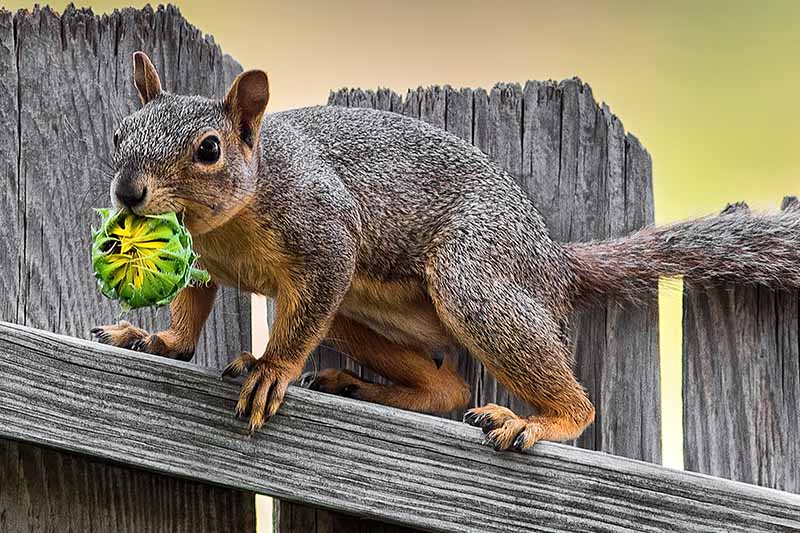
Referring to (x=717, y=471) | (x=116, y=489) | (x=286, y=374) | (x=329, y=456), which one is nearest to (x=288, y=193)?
(x=286, y=374)

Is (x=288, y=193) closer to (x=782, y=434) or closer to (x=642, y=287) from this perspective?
(x=642, y=287)

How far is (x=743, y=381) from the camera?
2510 millimetres

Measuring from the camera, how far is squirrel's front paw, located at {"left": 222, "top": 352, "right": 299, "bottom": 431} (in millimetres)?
2184

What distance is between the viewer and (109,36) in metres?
2.41

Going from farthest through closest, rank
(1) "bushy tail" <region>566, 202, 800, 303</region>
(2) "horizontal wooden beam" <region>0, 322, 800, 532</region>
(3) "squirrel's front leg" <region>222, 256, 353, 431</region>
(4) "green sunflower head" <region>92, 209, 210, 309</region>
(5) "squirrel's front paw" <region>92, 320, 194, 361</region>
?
(1) "bushy tail" <region>566, 202, 800, 303</region>
(5) "squirrel's front paw" <region>92, 320, 194, 361</region>
(3) "squirrel's front leg" <region>222, 256, 353, 431</region>
(2) "horizontal wooden beam" <region>0, 322, 800, 532</region>
(4) "green sunflower head" <region>92, 209, 210, 309</region>

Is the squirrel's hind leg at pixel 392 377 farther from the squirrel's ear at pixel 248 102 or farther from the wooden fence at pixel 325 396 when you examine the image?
the squirrel's ear at pixel 248 102

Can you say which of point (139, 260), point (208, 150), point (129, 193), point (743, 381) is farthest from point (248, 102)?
point (743, 381)

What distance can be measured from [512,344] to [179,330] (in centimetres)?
75

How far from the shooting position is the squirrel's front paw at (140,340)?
2.37 metres

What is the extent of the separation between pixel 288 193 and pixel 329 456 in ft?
1.91

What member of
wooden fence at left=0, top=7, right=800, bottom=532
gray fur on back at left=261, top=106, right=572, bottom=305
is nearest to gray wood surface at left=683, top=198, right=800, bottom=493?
wooden fence at left=0, top=7, right=800, bottom=532

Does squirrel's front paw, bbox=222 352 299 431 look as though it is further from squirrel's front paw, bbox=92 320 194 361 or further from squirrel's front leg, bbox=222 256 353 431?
squirrel's front paw, bbox=92 320 194 361

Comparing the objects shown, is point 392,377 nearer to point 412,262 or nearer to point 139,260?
point 412,262

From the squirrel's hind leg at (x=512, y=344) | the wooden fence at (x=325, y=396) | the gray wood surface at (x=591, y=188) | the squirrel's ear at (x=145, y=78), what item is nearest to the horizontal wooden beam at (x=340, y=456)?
the wooden fence at (x=325, y=396)
